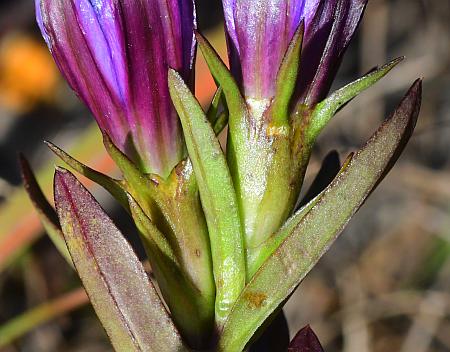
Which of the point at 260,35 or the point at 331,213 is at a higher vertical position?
the point at 260,35

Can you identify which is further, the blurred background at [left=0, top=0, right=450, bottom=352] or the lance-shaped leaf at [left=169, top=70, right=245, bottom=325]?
the blurred background at [left=0, top=0, right=450, bottom=352]

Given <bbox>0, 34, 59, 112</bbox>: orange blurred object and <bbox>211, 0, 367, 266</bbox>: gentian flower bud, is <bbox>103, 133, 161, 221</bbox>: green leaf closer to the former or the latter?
<bbox>211, 0, 367, 266</bbox>: gentian flower bud

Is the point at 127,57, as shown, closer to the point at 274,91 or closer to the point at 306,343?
the point at 274,91

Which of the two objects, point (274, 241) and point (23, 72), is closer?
point (274, 241)

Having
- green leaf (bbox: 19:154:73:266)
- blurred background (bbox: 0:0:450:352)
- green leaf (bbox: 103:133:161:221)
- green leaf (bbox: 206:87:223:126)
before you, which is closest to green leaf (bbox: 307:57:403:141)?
green leaf (bbox: 206:87:223:126)

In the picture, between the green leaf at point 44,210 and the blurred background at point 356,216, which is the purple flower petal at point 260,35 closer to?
the green leaf at point 44,210

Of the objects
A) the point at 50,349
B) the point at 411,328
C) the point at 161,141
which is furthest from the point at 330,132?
the point at 161,141

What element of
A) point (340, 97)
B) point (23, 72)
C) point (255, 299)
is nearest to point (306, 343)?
point (255, 299)
